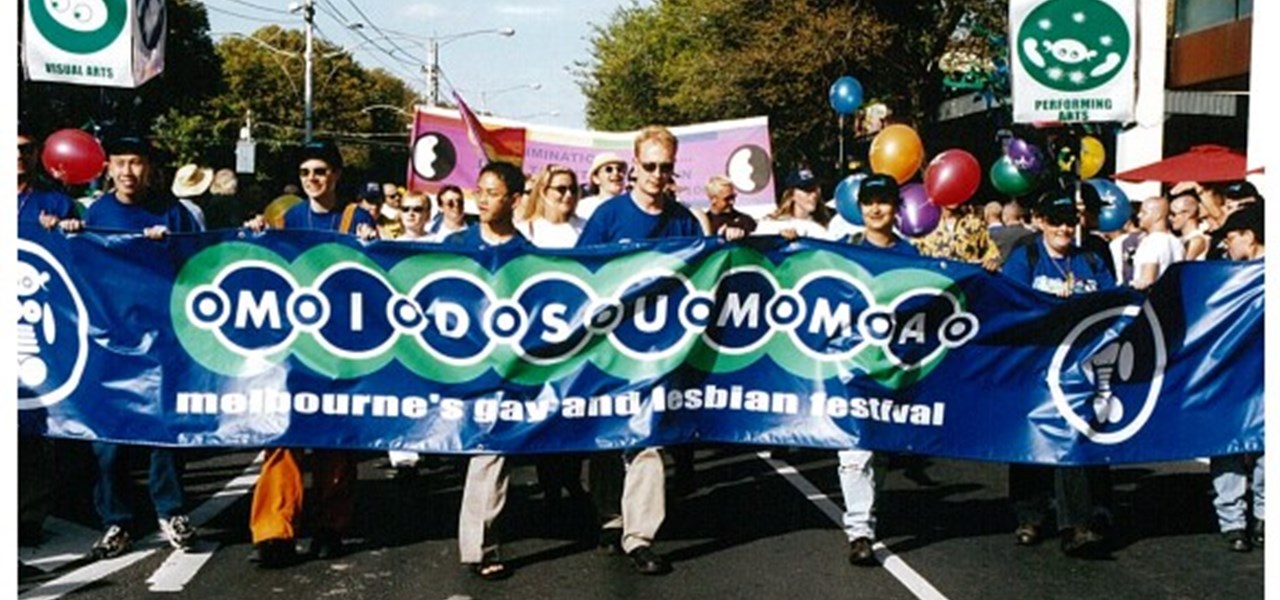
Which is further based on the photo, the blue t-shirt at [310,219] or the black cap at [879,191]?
the blue t-shirt at [310,219]

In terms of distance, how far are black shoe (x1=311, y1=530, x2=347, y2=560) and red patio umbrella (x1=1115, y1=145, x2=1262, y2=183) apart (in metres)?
16.0

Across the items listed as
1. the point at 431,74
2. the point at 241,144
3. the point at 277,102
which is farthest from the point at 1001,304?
the point at 277,102

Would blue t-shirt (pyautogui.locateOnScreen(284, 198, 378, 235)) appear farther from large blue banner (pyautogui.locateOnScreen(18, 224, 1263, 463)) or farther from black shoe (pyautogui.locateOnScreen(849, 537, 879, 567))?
black shoe (pyautogui.locateOnScreen(849, 537, 879, 567))

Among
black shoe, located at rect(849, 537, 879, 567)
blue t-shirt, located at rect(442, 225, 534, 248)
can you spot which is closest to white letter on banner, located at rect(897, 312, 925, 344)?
black shoe, located at rect(849, 537, 879, 567)

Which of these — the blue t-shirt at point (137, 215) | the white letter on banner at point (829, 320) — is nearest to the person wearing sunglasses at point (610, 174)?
the white letter on banner at point (829, 320)

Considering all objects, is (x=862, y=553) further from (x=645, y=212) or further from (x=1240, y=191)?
(x=1240, y=191)

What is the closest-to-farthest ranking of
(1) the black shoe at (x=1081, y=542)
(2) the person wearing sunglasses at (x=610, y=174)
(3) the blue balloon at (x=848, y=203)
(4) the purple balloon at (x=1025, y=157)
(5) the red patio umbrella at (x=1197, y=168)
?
(1) the black shoe at (x=1081, y=542), (2) the person wearing sunglasses at (x=610, y=174), (3) the blue balloon at (x=848, y=203), (4) the purple balloon at (x=1025, y=157), (5) the red patio umbrella at (x=1197, y=168)

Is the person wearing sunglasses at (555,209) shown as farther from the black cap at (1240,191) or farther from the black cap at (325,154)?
the black cap at (1240,191)

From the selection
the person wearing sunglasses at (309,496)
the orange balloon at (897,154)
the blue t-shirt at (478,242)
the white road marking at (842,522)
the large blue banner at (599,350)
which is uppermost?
the orange balloon at (897,154)

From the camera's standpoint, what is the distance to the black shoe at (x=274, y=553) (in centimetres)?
725

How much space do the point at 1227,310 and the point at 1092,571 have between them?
4.68 feet

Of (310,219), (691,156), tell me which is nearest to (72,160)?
(691,156)

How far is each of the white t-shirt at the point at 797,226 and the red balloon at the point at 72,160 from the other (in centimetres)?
601

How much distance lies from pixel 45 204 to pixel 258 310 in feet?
5.71
